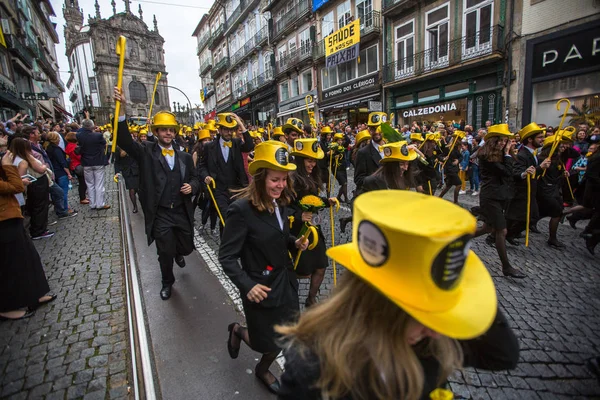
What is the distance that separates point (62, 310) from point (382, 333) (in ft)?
13.9

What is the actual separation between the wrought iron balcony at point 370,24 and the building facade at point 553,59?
7.75 metres

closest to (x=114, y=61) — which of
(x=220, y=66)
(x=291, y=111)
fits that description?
(x=220, y=66)

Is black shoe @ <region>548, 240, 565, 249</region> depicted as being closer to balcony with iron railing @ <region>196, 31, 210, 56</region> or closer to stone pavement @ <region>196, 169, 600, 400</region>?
stone pavement @ <region>196, 169, 600, 400</region>

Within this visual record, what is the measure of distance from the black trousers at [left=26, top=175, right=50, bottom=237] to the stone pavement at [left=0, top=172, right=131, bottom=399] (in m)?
1.13

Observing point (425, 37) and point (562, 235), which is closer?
point (562, 235)

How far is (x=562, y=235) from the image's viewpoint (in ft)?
19.3

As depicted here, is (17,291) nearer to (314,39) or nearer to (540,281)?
(540,281)

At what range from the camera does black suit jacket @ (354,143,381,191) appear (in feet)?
17.0

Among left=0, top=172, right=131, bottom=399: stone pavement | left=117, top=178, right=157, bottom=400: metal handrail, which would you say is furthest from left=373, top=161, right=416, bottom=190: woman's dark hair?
left=0, top=172, right=131, bottom=399: stone pavement

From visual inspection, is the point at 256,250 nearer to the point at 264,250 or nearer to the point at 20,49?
the point at 264,250

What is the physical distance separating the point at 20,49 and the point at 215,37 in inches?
973

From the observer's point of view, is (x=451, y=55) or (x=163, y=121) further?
(x=451, y=55)

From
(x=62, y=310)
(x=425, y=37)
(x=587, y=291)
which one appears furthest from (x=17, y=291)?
(x=425, y=37)

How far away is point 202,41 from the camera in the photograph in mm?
51281
